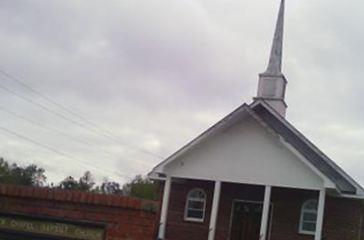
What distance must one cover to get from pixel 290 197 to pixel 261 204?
1132 millimetres

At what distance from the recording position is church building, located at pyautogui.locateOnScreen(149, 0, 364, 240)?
22.4 m

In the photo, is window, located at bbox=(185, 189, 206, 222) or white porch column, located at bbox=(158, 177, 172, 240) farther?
window, located at bbox=(185, 189, 206, 222)

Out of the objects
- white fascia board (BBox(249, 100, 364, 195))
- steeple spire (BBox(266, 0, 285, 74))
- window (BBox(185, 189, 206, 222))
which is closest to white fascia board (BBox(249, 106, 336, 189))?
white fascia board (BBox(249, 100, 364, 195))

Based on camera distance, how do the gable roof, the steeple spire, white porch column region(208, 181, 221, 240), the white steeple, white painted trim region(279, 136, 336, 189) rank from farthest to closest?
the steeple spire
the white steeple
the gable roof
white porch column region(208, 181, 221, 240)
white painted trim region(279, 136, 336, 189)

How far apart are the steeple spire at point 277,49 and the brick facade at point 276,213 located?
20.0 feet

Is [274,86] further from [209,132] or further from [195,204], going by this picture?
[195,204]

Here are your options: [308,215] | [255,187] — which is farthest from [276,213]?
[255,187]

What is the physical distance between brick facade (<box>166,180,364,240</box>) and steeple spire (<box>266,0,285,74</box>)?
6.08 meters

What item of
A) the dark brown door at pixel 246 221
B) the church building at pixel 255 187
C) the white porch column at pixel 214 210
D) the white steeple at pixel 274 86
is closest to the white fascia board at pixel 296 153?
the church building at pixel 255 187

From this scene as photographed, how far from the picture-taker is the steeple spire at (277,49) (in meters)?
28.5

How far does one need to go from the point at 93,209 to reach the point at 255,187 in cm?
1766

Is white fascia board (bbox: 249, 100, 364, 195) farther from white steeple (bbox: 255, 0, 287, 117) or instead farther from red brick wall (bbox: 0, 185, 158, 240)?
red brick wall (bbox: 0, 185, 158, 240)

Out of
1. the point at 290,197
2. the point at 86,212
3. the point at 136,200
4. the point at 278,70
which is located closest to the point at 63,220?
the point at 86,212

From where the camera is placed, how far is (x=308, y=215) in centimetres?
2397
